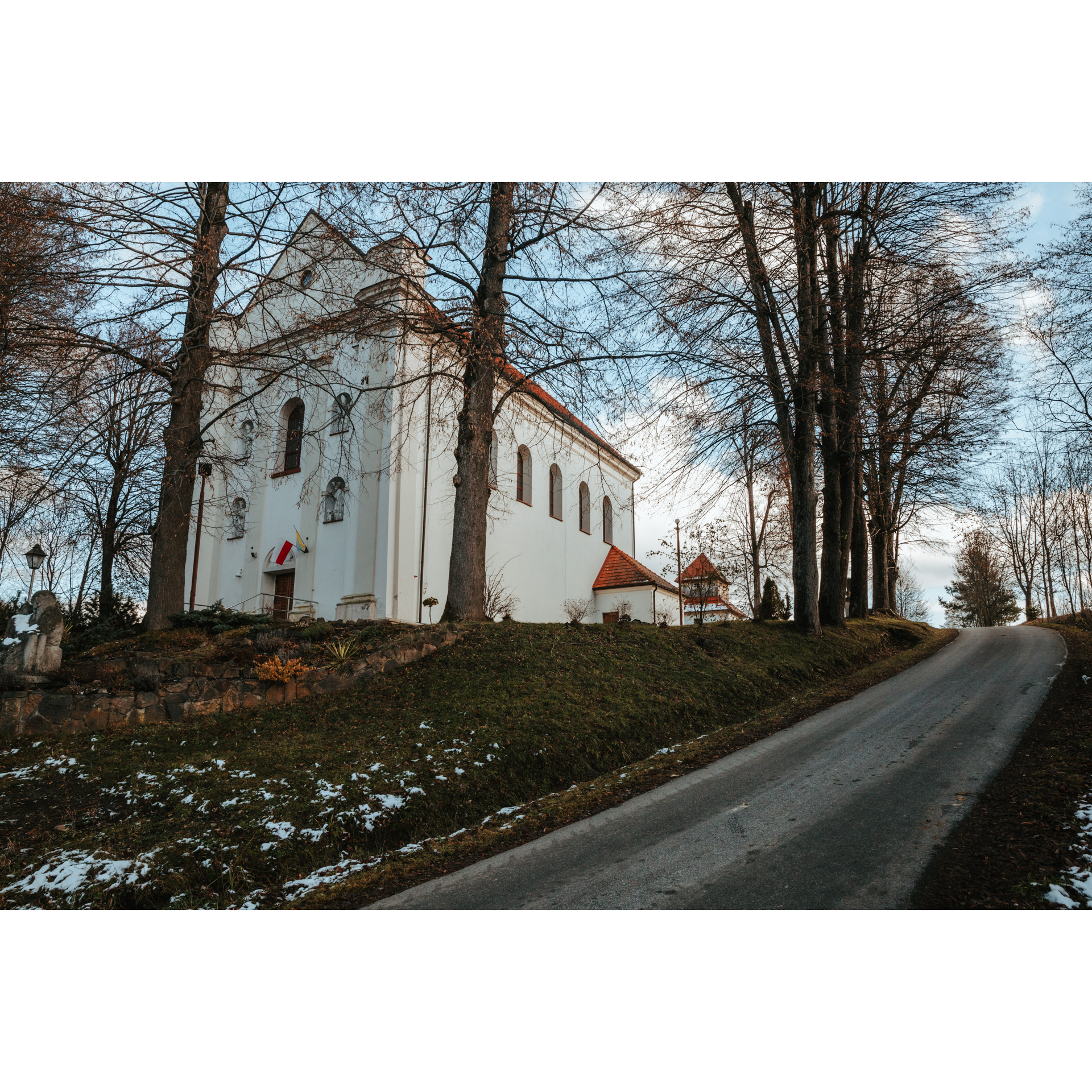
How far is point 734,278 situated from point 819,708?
26.8 feet

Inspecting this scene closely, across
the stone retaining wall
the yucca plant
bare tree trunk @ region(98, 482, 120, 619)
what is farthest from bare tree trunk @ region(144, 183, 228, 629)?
bare tree trunk @ region(98, 482, 120, 619)

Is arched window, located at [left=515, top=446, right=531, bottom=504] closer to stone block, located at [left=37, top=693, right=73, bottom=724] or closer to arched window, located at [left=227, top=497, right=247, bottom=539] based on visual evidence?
arched window, located at [left=227, top=497, right=247, bottom=539]

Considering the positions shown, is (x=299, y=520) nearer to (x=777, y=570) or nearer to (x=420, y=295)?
(x=420, y=295)

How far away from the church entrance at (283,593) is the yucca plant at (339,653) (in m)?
9.60

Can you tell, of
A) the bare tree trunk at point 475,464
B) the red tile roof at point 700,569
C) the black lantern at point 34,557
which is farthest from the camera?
the red tile roof at point 700,569

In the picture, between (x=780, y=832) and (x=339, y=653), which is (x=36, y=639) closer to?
(x=339, y=653)

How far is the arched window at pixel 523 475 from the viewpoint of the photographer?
22469 mm

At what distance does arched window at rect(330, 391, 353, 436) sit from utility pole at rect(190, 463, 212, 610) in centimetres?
241

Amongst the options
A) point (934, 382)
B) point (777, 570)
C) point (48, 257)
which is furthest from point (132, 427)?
point (777, 570)

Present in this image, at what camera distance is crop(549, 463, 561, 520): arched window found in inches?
967

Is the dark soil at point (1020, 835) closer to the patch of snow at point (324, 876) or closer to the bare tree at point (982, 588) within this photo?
the patch of snow at point (324, 876)

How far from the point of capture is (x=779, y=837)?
15.5 ft

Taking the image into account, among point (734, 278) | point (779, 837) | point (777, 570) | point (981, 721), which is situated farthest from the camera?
point (777, 570)

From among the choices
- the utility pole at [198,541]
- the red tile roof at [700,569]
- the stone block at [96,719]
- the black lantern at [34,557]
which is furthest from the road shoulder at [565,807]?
the black lantern at [34,557]
